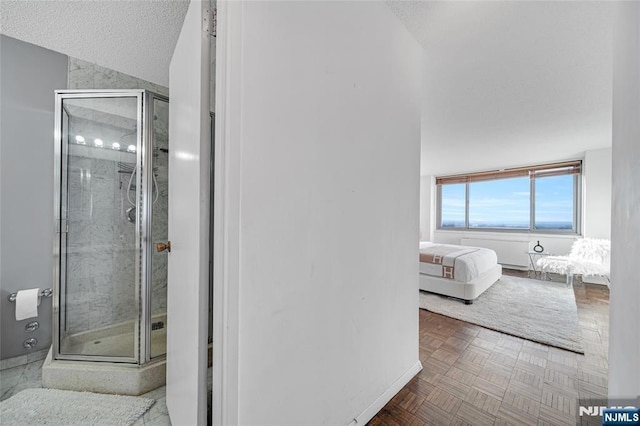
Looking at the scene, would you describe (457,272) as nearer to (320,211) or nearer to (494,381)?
(494,381)

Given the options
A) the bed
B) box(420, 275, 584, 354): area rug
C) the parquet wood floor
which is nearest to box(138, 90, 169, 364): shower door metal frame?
the parquet wood floor

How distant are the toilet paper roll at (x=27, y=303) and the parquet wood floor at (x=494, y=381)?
7.52 ft

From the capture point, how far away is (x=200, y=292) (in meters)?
0.86

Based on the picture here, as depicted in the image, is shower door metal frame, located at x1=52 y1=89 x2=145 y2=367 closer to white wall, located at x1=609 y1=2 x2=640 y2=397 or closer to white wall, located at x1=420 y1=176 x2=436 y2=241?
white wall, located at x1=609 y1=2 x2=640 y2=397

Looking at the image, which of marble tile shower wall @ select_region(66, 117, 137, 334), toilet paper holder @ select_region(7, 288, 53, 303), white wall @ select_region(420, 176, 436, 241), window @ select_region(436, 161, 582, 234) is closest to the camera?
toilet paper holder @ select_region(7, 288, 53, 303)

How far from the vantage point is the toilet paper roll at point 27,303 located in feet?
5.25

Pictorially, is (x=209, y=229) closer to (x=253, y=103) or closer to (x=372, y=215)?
(x=253, y=103)

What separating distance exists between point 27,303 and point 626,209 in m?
3.05

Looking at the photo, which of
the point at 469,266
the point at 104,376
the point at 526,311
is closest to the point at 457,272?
the point at 469,266

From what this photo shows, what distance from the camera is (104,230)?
196 cm

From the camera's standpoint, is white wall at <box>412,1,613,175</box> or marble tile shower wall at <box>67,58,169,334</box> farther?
marble tile shower wall at <box>67,58,169,334</box>

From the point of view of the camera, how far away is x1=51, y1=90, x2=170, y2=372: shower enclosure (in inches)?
66.2

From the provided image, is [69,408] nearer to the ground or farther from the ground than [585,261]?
nearer to the ground

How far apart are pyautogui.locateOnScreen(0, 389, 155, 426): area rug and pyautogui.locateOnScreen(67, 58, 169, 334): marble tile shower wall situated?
19.0 inches
